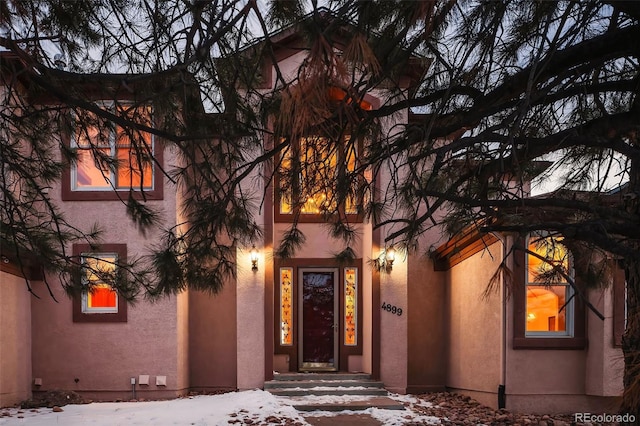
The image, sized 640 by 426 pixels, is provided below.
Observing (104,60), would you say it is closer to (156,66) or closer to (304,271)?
(156,66)

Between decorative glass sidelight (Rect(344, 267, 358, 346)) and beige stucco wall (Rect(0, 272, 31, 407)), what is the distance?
6.21m

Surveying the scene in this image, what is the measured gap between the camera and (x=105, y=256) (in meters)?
9.34

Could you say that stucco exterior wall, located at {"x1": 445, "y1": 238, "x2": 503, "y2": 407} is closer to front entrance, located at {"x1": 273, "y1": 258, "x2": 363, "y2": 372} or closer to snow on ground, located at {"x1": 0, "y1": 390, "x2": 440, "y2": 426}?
snow on ground, located at {"x1": 0, "y1": 390, "x2": 440, "y2": 426}

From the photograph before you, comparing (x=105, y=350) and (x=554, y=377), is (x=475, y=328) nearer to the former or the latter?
(x=554, y=377)

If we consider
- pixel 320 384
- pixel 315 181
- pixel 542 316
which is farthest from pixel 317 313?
pixel 315 181

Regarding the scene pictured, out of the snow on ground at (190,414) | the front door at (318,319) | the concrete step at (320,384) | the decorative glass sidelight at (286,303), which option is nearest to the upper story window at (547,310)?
the snow on ground at (190,414)

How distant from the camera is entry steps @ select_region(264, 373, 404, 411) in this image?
8148mm

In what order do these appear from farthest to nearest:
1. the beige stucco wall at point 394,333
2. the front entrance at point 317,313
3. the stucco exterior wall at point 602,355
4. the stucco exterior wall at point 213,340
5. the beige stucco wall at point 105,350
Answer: the front entrance at point 317,313, the stucco exterior wall at point 213,340, the beige stucco wall at point 394,333, the beige stucco wall at point 105,350, the stucco exterior wall at point 602,355

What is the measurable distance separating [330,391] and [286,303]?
8.12 ft

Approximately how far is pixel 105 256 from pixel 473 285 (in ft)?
22.6

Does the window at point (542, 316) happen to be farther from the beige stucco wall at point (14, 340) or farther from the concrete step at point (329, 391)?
the beige stucco wall at point (14, 340)

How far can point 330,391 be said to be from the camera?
9.00m

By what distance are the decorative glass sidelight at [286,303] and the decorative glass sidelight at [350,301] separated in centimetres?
121

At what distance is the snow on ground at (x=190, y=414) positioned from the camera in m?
6.80
